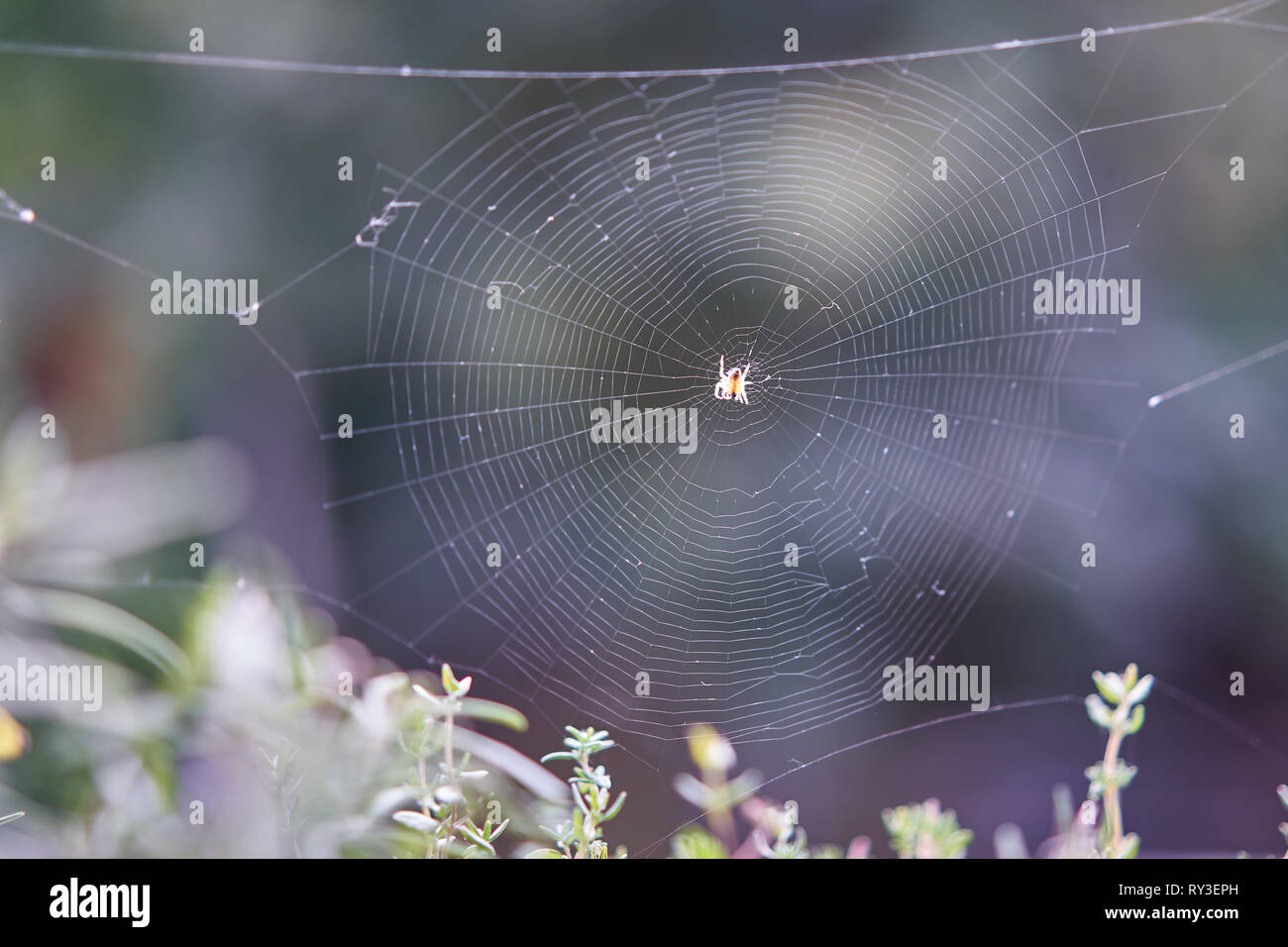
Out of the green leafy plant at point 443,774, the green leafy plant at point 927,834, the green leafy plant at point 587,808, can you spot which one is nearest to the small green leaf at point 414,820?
the green leafy plant at point 443,774

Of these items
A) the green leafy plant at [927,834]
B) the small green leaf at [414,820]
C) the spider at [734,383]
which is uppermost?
the spider at [734,383]

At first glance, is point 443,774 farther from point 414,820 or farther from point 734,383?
point 734,383

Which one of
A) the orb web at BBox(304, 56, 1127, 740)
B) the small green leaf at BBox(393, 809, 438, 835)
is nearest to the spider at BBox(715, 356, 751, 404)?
the orb web at BBox(304, 56, 1127, 740)

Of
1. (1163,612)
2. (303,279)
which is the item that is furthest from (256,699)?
(1163,612)

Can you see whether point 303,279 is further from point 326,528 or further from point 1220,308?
point 1220,308

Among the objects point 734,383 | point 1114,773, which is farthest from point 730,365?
point 1114,773

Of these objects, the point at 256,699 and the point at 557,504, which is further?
the point at 557,504

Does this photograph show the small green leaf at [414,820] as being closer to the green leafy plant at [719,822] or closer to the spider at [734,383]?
the green leafy plant at [719,822]

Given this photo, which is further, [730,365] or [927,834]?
[730,365]
